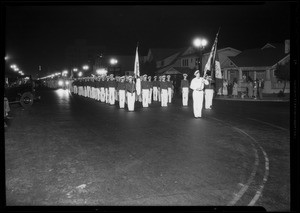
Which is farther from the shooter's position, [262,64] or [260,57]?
[260,57]

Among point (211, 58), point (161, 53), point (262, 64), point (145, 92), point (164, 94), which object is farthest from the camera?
point (161, 53)

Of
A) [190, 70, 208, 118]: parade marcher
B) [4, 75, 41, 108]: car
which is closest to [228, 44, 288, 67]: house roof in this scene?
[190, 70, 208, 118]: parade marcher

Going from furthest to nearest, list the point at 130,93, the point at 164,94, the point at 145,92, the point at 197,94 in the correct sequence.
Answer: the point at 164,94 → the point at 145,92 → the point at 130,93 → the point at 197,94

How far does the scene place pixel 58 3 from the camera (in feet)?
10.8

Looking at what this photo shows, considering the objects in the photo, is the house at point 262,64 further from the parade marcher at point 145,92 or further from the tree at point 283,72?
the parade marcher at point 145,92

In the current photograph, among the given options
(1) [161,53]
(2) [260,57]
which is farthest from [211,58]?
(1) [161,53]

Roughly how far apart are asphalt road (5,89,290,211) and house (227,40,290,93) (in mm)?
24873

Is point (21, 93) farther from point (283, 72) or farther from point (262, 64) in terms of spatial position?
point (262, 64)

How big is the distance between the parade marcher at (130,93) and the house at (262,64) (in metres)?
18.1

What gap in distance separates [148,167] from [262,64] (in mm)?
32127

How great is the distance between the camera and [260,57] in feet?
122

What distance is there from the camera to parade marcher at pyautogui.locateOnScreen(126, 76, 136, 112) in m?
16.1

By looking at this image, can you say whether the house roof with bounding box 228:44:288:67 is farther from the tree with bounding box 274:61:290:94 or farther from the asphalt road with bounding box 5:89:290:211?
the asphalt road with bounding box 5:89:290:211

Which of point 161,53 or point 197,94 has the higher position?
point 161,53
